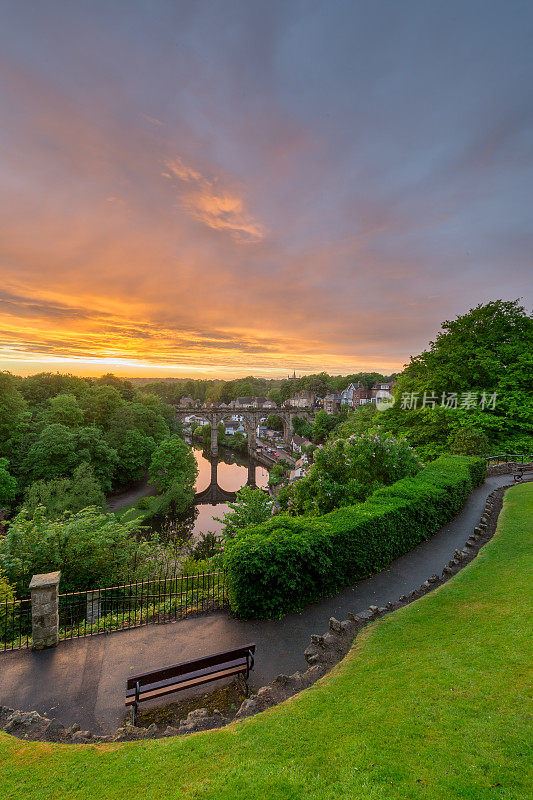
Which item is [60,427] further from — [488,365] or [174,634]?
[488,365]

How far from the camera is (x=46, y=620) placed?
23.7 ft

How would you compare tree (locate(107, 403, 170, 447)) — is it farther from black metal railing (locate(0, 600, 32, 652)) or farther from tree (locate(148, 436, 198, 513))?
black metal railing (locate(0, 600, 32, 652))

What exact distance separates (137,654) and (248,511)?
476cm

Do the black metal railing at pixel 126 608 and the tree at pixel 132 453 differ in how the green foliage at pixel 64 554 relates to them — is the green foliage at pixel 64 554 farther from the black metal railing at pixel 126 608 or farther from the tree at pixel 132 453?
the tree at pixel 132 453

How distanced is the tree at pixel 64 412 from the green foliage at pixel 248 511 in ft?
88.3

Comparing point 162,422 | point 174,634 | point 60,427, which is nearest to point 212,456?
point 162,422

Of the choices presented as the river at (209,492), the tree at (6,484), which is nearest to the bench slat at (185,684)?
the river at (209,492)

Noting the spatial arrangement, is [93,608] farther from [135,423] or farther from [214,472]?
[214,472]

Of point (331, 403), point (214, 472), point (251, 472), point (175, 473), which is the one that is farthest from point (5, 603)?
point (331, 403)

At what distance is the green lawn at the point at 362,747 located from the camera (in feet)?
10.1

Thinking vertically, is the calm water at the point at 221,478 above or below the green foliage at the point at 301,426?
below

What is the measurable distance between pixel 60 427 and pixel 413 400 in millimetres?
26988

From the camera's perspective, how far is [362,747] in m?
3.49

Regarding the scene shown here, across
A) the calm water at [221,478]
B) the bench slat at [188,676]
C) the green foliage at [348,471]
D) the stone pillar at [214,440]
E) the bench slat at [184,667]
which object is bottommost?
the calm water at [221,478]
